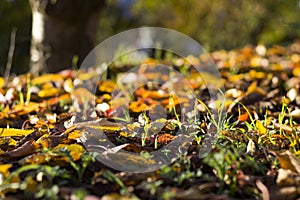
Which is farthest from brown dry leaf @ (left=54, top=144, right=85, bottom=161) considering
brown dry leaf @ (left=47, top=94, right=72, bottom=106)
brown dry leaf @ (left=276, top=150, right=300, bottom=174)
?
brown dry leaf @ (left=47, top=94, right=72, bottom=106)

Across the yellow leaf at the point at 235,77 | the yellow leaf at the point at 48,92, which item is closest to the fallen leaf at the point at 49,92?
the yellow leaf at the point at 48,92

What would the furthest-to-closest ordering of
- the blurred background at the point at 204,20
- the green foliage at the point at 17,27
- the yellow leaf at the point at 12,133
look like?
the blurred background at the point at 204,20 → the green foliage at the point at 17,27 → the yellow leaf at the point at 12,133

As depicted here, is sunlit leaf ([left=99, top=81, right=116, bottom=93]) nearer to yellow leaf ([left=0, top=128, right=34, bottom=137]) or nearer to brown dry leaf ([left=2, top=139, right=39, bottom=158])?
yellow leaf ([left=0, top=128, right=34, bottom=137])

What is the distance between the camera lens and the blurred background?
647 cm

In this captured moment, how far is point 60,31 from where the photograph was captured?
12.6 feet

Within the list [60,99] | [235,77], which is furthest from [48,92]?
[235,77]

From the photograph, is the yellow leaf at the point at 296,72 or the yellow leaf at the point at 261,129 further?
the yellow leaf at the point at 296,72

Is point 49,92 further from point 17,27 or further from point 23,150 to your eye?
point 17,27

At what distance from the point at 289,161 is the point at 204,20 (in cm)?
717

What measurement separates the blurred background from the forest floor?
3.75m

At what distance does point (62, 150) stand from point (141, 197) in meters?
0.33

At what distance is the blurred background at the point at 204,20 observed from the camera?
21.2ft

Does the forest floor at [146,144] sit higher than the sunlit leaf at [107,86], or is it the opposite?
the sunlit leaf at [107,86]

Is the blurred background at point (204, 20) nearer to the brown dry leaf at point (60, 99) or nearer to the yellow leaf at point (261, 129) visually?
the brown dry leaf at point (60, 99)
